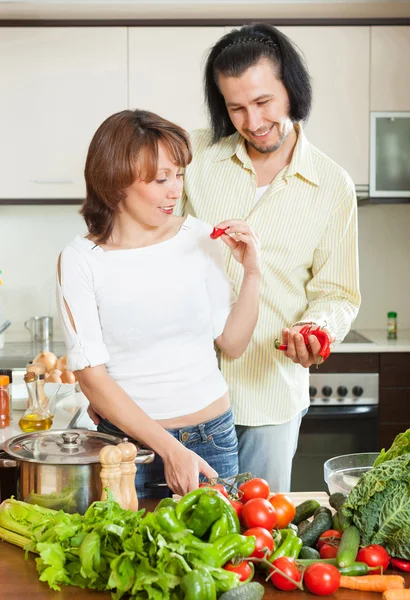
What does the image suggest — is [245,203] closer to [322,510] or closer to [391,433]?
[322,510]

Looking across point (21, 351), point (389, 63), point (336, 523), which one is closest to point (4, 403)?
point (336, 523)

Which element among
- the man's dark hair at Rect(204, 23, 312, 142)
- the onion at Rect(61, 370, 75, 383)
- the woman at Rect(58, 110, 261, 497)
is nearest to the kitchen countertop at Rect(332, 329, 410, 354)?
the onion at Rect(61, 370, 75, 383)

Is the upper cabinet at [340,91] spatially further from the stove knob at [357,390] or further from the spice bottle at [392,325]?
the stove knob at [357,390]

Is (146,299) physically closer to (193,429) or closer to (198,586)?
(193,429)

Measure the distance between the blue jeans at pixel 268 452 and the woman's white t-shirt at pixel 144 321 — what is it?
0.36m

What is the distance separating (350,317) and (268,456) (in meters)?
0.41

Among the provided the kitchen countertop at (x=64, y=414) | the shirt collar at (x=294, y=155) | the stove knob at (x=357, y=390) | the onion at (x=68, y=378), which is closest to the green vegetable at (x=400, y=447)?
the shirt collar at (x=294, y=155)

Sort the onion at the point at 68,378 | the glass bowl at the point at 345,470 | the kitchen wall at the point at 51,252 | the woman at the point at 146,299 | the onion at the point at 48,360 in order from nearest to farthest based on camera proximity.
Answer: the glass bowl at the point at 345,470 < the woman at the point at 146,299 < the onion at the point at 68,378 < the onion at the point at 48,360 < the kitchen wall at the point at 51,252

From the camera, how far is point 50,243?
383 centimetres

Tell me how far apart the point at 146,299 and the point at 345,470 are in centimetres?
52

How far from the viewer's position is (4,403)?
77.9 inches

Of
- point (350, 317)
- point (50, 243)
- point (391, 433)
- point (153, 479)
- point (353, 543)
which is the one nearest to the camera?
point (353, 543)

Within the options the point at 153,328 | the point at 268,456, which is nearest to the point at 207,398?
the point at 153,328

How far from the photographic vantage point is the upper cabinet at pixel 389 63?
3.46 meters
